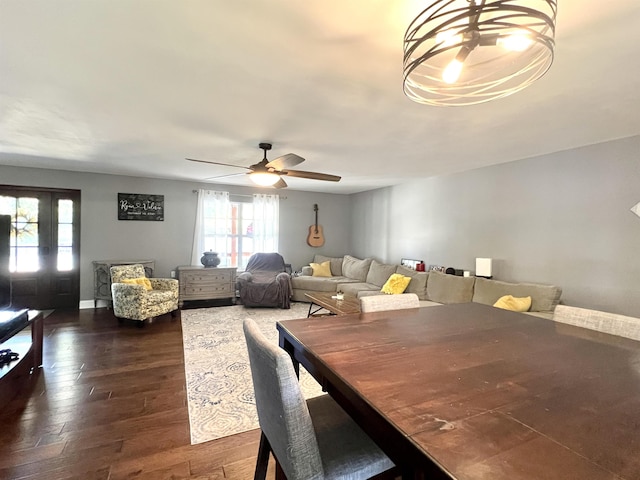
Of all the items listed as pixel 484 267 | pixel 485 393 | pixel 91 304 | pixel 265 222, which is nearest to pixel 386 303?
pixel 485 393

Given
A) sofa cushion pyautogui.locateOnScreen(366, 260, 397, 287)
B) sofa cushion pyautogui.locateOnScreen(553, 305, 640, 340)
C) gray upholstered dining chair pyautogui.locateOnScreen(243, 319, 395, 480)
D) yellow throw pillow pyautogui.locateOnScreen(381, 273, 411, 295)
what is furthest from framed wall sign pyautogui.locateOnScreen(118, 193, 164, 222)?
sofa cushion pyautogui.locateOnScreen(553, 305, 640, 340)

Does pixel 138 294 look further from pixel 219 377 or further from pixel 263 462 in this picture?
pixel 263 462

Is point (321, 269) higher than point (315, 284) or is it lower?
higher

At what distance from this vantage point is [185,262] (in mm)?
5809

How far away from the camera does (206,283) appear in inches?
213

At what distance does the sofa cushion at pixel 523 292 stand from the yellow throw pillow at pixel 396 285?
1005mm

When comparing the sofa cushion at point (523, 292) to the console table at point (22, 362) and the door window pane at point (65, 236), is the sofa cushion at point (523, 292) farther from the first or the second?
the door window pane at point (65, 236)

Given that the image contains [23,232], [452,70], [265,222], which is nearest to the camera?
[452,70]

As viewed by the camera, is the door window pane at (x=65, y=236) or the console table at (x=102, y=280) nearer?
the console table at (x=102, y=280)

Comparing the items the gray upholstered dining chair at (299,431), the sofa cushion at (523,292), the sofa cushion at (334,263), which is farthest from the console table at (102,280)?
the sofa cushion at (523,292)

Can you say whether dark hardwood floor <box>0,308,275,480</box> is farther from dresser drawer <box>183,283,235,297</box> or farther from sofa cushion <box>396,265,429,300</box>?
sofa cushion <box>396,265,429,300</box>

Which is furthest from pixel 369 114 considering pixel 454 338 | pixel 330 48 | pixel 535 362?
pixel 535 362

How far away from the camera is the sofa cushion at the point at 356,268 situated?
5945 millimetres

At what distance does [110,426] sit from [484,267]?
4183 mm
